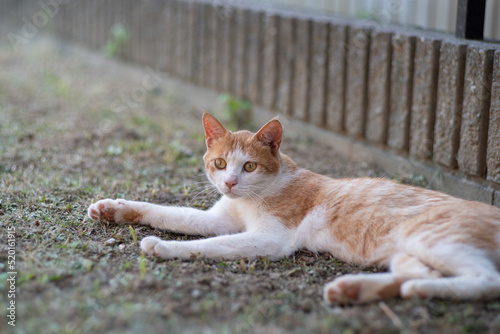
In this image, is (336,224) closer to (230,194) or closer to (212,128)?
(230,194)

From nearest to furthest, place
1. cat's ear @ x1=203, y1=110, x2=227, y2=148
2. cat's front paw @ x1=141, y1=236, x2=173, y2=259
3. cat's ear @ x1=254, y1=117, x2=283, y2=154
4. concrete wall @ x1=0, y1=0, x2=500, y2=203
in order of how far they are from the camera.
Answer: cat's front paw @ x1=141, y1=236, x2=173, y2=259, cat's ear @ x1=254, y1=117, x2=283, y2=154, cat's ear @ x1=203, y1=110, x2=227, y2=148, concrete wall @ x1=0, y1=0, x2=500, y2=203

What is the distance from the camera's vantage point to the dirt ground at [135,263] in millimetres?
2309

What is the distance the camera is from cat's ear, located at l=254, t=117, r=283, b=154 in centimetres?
342

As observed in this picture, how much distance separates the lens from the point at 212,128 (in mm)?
3588

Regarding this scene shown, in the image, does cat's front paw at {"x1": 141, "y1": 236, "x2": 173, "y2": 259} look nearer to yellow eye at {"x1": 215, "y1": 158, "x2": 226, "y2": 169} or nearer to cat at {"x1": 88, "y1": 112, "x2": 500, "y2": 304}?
cat at {"x1": 88, "y1": 112, "x2": 500, "y2": 304}

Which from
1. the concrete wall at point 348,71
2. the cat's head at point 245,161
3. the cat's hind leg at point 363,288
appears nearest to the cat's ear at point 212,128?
the cat's head at point 245,161

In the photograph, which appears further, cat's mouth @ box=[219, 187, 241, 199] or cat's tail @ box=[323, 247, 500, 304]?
cat's mouth @ box=[219, 187, 241, 199]

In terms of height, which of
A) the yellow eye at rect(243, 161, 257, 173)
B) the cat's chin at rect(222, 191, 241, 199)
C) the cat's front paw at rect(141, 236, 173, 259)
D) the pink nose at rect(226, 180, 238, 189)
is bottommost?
the cat's front paw at rect(141, 236, 173, 259)

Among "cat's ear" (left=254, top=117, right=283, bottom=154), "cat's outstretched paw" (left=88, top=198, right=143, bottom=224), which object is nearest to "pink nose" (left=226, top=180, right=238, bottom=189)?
"cat's ear" (left=254, top=117, right=283, bottom=154)

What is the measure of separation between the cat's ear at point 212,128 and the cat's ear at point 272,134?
0.83ft

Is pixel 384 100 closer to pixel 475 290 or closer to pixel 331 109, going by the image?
pixel 331 109

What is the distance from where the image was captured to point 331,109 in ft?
17.3

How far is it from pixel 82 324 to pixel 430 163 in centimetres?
303

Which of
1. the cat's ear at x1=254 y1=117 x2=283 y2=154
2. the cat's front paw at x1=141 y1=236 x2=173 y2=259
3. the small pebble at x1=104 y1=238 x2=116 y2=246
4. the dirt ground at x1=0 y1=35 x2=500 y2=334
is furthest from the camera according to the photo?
the cat's ear at x1=254 y1=117 x2=283 y2=154
